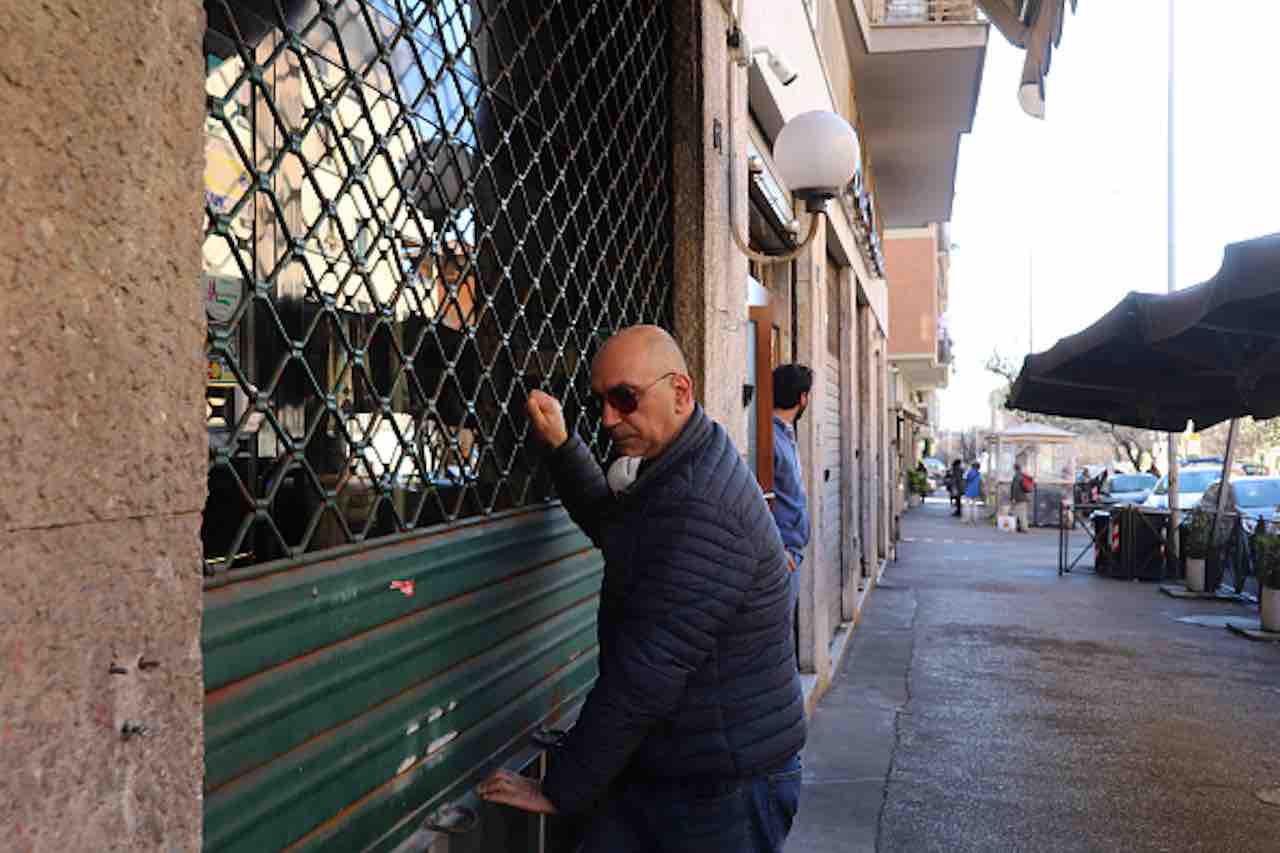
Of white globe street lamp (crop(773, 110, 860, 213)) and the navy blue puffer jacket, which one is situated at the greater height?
white globe street lamp (crop(773, 110, 860, 213))

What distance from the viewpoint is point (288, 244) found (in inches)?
78.7

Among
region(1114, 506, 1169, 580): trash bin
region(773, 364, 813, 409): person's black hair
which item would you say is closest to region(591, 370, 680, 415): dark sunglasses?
region(773, 364, 813, 409): person's black hair

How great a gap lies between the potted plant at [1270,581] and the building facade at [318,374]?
7.70 meters

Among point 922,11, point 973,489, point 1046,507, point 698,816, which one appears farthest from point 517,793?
point 973,489

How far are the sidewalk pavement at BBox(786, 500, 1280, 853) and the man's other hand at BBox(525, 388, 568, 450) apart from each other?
108 inches

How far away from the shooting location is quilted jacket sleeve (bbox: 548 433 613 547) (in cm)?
283

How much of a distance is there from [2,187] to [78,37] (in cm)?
23

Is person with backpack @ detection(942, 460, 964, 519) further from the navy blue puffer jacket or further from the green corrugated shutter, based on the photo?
the navy blue puffer jacket

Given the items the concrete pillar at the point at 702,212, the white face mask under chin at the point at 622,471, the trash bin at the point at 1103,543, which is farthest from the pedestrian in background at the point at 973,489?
the white face mask under chin at the point at 622,471

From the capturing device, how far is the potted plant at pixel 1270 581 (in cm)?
993

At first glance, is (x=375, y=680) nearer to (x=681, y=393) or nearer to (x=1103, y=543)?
(x=681, y=393)

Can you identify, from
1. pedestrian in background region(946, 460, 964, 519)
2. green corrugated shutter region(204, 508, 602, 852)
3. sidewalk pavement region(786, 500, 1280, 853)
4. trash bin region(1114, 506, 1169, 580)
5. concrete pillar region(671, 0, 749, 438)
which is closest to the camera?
green corrugated shutter region(204, 508, 602, 852)

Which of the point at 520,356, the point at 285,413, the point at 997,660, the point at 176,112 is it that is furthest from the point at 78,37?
the point at 997,660

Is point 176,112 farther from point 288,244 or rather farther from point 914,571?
point 914,571
